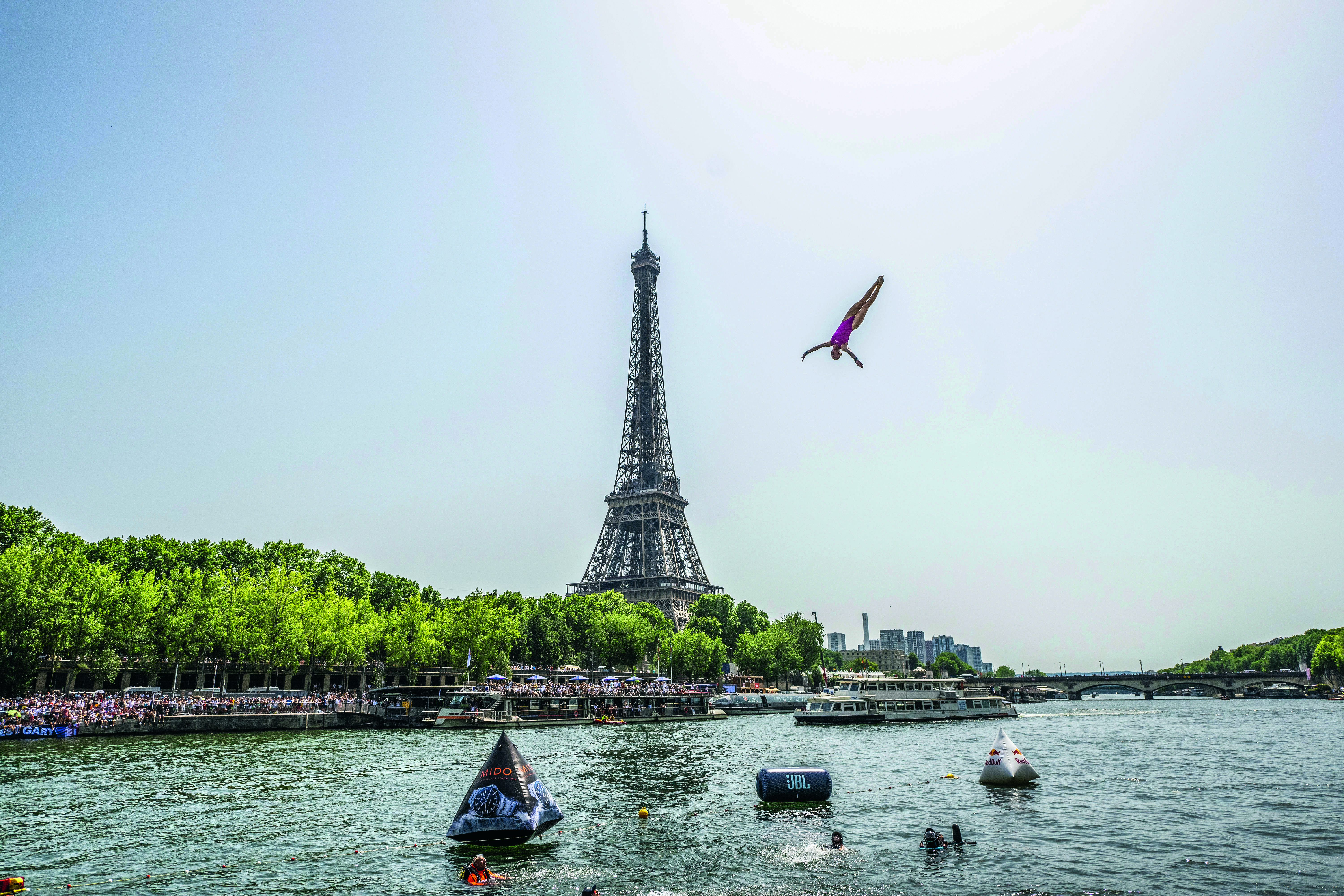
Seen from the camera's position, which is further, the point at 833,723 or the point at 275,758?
the point at 833,723

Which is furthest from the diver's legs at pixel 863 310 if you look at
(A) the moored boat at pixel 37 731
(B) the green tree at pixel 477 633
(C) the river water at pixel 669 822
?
(B) the green tree at pixel 477 633

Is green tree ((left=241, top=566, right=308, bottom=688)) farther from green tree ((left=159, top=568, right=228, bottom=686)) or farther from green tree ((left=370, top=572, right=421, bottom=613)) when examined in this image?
green tree ((left=370, top=572, right=421, bottom=613))

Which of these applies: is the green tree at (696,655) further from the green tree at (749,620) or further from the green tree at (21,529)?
the green tree at (21,529)

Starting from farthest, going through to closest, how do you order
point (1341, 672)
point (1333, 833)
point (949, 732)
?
point (1341, 672) < point (949, 732) < point (1333, 833)

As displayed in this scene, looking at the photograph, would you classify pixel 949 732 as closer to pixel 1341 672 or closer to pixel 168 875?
pixel 168 875

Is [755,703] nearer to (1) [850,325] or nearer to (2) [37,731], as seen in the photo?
(2) [37,731]

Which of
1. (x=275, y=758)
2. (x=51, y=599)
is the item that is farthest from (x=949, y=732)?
(x=51, y=599)

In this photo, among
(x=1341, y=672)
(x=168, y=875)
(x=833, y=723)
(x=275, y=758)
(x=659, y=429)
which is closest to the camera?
(x=168, y=875)
